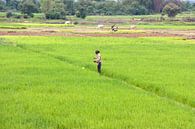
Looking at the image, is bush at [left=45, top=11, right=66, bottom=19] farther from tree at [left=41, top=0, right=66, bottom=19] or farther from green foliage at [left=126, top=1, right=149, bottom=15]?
green foliage at [left=126, top=1, right=149, bottom=15]

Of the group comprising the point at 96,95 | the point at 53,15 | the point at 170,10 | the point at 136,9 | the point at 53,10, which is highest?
the point at 96,95

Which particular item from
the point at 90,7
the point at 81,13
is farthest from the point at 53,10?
the point at 90,7

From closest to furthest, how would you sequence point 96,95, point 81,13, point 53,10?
point 96,95 < point 53,10 < point 81,13

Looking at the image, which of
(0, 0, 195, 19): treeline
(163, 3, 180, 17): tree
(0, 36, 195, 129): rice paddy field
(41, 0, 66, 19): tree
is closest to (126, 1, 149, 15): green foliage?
(0, 0, 195, 19): treeline

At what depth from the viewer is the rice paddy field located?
8773mm

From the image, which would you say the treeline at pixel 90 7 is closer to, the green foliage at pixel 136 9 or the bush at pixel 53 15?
the green foliage at pixel 136 9

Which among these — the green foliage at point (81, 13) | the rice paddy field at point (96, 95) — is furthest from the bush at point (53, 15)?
the rice paddy field at point (96, 95)

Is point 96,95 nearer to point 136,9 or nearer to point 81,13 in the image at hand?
point 81,13

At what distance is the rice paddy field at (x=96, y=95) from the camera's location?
8773 mm

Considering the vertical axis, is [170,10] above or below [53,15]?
above

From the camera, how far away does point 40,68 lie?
16734 mm

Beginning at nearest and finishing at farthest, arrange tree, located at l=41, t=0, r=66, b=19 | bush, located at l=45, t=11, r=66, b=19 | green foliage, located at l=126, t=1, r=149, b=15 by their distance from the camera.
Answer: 1. bush, located at l=45, t=11, r=66, b=19
2. tree, located at l=41, t=0, r=66, b=19
3. green foliage, located at l=126, t=1, r=149, b=15

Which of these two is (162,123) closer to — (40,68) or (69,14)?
(40,68)

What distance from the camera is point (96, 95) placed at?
Answer: 11352mm
